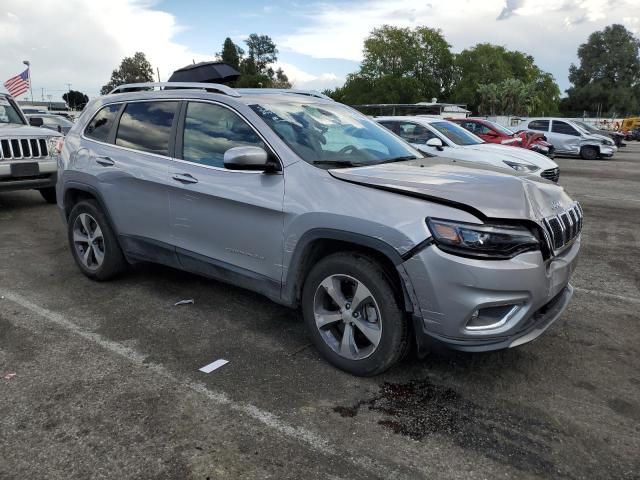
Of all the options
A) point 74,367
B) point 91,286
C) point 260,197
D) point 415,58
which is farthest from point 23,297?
point 415,58

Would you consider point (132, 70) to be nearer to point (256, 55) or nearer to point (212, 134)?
point (256, 55)

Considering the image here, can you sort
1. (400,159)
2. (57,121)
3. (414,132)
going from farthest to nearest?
1. (57,121)
2. (414,132)
3. (400,159)

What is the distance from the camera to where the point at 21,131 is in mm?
8539

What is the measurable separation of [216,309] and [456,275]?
7.68 ft

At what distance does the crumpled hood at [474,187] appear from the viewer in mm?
2936

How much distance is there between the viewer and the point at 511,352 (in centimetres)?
374

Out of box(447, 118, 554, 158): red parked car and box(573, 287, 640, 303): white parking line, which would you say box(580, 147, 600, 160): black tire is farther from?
box(573, 287, 640, 303): white parking line

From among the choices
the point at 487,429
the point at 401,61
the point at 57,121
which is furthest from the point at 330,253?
the point at 401,61

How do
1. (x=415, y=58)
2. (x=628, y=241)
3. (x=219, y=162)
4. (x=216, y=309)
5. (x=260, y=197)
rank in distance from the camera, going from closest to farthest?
1. (x=260, y=197)
2. (x=219, y=162)
3. (x=216, y=309)
4. (x=628, y=241)
5. (x=415, y=58)

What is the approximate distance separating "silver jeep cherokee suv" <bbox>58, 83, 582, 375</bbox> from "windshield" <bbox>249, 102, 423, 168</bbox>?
0.02 metres

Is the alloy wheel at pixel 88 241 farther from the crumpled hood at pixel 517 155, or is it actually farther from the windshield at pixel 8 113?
the crumpled hood at pixel 517 155

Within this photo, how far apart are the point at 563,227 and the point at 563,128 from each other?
72.1ft

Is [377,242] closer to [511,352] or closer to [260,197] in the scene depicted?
[260,197]

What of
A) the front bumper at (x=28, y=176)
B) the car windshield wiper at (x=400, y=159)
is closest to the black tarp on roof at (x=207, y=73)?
the front bumper at (x=28, y=176)
